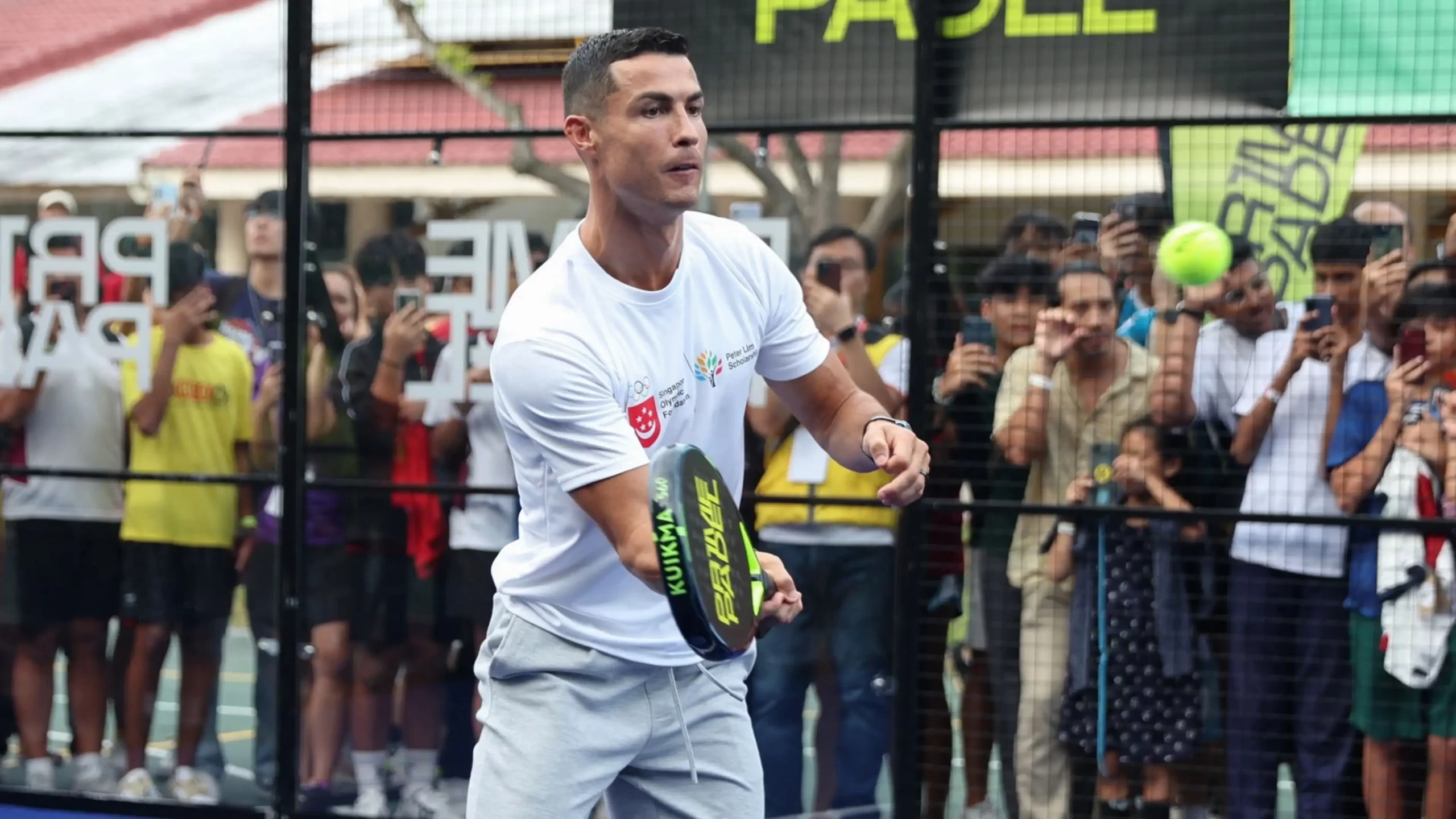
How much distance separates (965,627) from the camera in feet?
17.9

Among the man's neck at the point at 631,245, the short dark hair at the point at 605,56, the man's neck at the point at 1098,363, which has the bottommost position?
the man's neck at the point at 1098,363

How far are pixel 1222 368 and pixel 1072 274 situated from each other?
523 mm

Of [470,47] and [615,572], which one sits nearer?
[615,572]

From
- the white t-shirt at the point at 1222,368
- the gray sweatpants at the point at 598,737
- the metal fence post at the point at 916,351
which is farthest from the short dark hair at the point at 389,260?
the gray sweatpants at the point at 598,737

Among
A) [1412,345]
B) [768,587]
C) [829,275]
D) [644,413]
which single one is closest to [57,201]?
[829,275]

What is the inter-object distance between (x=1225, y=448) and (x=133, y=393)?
362 centimetres

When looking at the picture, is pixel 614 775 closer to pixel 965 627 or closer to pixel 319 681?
pixel 965 627

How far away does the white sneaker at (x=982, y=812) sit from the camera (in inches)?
213

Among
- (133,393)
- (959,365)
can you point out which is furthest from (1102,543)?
(133,393)

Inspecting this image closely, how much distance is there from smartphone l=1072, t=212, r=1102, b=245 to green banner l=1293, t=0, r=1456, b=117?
0.64 m

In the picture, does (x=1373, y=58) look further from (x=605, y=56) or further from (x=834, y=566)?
(x=605, y=56)

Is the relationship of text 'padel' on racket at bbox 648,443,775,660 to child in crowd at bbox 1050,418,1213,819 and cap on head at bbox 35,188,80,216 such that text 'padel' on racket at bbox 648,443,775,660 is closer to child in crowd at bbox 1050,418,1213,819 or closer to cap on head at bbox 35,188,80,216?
child in crowd at bbox 1050,418,1213,819

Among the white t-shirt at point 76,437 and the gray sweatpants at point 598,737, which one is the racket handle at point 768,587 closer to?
the gray sweatpants at point 598,737

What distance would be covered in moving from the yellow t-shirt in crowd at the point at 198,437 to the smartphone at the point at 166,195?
438mm
